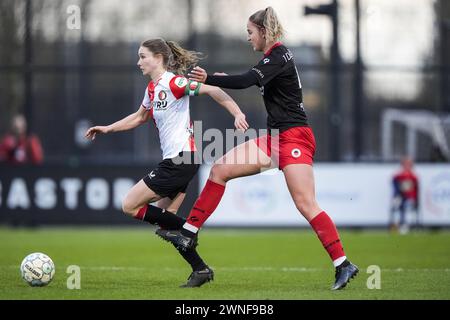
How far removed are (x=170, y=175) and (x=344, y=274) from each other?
1.75m

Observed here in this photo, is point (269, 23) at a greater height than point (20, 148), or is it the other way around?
point (269, 23)

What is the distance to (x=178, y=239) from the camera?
28.1 ft

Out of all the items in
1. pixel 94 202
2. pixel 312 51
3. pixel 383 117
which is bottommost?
pixel 94 202

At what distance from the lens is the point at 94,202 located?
18922 mm

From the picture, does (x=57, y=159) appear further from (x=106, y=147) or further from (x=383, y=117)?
(x=383, y=117)

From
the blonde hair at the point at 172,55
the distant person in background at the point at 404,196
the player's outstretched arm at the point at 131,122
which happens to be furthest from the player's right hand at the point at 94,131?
the distant person in background at the point at 404,196

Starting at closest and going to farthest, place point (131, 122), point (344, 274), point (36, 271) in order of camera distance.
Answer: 1. point (344, 274)
2. point (36, 271)
3. point (131, 122)

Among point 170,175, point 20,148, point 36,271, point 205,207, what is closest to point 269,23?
point 170,175

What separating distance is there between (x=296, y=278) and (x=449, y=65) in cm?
1260

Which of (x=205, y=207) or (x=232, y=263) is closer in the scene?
(x=205, y=207)

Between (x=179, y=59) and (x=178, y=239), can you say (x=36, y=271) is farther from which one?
(x=179, y=59)

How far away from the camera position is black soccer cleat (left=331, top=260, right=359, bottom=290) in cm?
836

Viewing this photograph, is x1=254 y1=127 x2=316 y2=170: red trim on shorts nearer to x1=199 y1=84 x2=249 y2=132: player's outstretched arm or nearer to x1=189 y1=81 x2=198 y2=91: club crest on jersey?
x1=199 y1=84 x2=249 y2=132: player's outstretched arm

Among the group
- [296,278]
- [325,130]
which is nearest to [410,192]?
[325,130]
